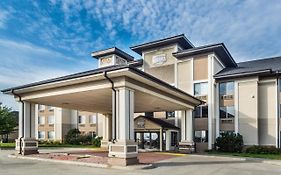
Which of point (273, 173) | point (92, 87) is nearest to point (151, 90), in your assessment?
point (92, 87)

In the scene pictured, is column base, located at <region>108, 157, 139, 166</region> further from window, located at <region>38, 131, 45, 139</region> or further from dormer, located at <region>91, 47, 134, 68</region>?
window, located at <region>38, 131, 45, 139</region>

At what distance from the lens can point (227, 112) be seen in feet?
88.1

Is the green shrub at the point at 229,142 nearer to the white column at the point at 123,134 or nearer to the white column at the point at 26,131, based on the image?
the white column at the point at 123,134

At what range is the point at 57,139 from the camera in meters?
44.5

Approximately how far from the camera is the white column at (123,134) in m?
13.3

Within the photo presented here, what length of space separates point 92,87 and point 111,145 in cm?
333

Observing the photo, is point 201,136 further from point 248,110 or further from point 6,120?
point 6,120

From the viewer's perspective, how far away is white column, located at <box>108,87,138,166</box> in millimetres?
13320

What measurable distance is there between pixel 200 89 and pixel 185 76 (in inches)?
82.6

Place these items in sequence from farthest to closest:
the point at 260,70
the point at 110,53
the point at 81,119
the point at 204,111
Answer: the point at 81,119 < the point at 110,53 < the point at 204,111 < the point at 260,70

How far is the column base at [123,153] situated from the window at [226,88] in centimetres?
1619

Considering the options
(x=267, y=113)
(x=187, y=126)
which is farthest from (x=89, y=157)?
(x=267, y=113)

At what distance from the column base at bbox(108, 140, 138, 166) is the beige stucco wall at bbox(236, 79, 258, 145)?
15440 millimetres

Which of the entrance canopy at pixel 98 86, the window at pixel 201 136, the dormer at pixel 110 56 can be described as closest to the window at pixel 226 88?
the window at pixel 201 136
